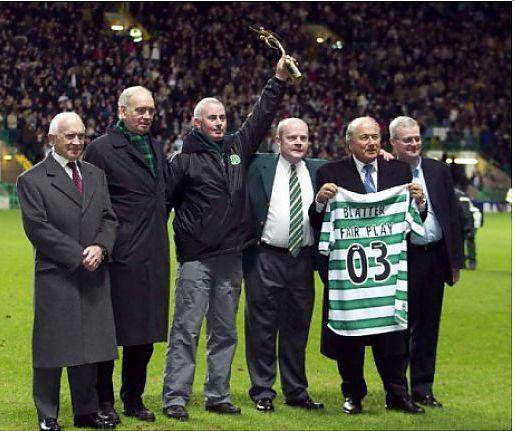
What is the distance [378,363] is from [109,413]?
1.98 m

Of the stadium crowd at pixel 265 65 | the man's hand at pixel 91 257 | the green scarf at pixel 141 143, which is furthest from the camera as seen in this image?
the stadium crowd at pixel 265 65

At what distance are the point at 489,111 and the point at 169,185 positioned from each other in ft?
133

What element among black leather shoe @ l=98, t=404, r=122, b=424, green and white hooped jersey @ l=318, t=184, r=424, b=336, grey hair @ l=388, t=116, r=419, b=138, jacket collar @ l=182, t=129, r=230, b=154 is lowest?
black leather shoe @ l=98, t=404, r=122, b=424

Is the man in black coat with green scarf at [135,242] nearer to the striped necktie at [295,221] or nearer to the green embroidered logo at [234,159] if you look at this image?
the green embroidered logo at [234,159]

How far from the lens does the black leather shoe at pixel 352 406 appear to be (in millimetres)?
8273

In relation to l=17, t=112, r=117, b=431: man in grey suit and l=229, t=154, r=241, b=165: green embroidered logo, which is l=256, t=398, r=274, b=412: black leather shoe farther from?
l=229, t=154, r=241, b=165: green embroidered logo

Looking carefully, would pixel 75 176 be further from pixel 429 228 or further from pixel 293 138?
pixel 429 228

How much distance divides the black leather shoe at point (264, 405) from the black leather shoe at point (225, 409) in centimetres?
20

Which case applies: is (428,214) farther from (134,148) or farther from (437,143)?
(437,143)

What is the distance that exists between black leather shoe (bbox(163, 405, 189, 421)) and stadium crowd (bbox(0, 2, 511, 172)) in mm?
24121

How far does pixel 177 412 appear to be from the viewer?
25.7ft

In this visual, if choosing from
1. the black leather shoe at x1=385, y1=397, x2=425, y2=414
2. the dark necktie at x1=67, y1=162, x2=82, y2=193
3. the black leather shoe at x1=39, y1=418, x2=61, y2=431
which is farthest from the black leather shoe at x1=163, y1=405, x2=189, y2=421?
the dark necktie at x1=67, y1=162, x2=82, y2=193

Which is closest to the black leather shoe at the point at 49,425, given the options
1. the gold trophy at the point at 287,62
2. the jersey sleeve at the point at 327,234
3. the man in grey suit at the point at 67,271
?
the man in grey suit at the point at 67,271

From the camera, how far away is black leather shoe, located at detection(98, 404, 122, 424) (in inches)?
294
